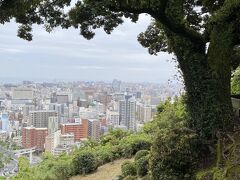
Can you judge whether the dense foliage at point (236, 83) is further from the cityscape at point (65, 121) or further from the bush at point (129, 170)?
the bush at point (129, 170)

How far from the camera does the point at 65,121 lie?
47.1 meters

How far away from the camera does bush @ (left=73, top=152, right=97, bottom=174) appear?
14.5 metres

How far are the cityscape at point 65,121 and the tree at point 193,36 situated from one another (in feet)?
4.91

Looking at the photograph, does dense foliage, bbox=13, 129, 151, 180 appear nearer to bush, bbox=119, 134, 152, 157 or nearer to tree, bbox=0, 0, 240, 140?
bush, bbox=119, 134, 152, 157

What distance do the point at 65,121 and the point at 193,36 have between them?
37607mm

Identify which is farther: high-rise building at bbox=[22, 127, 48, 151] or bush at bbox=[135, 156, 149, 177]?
high-rise building at bbox=[22, 127, 48, 151]

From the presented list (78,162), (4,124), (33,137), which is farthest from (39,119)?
(78,162)

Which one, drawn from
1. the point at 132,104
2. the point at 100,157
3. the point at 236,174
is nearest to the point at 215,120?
the point at 236,174

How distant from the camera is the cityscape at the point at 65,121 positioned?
61.2 feet

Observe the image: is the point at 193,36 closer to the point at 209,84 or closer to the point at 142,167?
the point at 209,84

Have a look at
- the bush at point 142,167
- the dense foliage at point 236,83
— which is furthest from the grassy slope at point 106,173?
the dense foliage at point 236,83

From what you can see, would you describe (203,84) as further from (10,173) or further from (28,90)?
(28,90)

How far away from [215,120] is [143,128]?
845 cm

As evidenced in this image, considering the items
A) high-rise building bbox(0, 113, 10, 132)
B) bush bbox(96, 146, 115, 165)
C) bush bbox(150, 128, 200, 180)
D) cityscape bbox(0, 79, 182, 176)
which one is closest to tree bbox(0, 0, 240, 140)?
bush bbox(150, 128, 200, 180)
